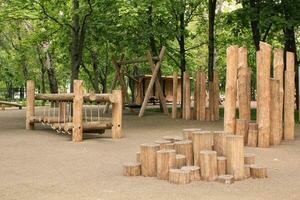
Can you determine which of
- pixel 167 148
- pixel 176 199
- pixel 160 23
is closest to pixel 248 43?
pixel 160 23

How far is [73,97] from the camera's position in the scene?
10.4 meters

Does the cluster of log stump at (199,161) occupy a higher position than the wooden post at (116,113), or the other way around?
the wooden post at (116,113)

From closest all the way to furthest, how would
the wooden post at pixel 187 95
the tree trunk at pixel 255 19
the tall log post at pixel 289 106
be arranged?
the tall log post at pixel 289 106 < the tree trunk at pixel 255 19 < the wooden post at pixel 187 95

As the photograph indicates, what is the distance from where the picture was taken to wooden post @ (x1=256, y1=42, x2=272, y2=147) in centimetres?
894

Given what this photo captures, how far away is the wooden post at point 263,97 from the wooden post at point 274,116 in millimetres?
331

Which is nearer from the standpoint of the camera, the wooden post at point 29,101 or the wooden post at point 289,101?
the wooden post at point 289,101

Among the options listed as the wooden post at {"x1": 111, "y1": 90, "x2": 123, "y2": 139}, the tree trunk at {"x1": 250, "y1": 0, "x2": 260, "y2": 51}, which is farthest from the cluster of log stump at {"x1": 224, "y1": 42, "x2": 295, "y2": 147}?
the tree trunk at {"x1": 250, "y1": 0, "x2": 260, "y2": 51}

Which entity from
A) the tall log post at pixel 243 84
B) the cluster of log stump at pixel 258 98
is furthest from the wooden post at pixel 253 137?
the tall log post at pixel 243 84

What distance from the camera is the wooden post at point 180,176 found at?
541 centimetres

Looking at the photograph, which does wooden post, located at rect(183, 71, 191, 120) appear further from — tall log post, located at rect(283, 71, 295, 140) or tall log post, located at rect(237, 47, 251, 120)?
tall log post, located at rect(237, 47, 251, 120)

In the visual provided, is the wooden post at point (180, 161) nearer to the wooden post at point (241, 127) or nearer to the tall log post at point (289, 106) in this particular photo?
the wooden post at point (241, 127)

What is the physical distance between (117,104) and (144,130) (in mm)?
2178

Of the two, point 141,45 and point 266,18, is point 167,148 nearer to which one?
point 266,18

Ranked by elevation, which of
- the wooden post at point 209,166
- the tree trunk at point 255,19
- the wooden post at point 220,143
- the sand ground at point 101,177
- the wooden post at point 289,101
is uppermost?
the tree trunk at point 255,19
